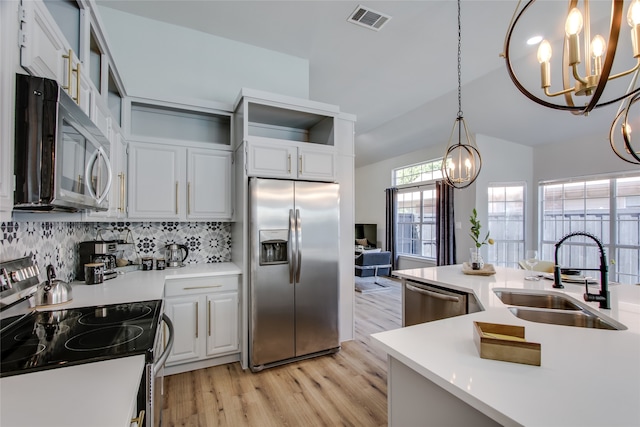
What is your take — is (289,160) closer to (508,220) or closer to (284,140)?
(284,140)

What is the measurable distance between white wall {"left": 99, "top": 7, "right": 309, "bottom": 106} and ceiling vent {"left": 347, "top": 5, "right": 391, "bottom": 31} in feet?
2.93

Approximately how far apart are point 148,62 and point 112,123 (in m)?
1.22

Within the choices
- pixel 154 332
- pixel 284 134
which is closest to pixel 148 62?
pixel 284 134

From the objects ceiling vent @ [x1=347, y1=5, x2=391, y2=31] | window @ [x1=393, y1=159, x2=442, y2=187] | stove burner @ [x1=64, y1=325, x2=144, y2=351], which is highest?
ceiling vent @ [x1=347, y1=5, x2=391, y2=31]

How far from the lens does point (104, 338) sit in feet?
3.97

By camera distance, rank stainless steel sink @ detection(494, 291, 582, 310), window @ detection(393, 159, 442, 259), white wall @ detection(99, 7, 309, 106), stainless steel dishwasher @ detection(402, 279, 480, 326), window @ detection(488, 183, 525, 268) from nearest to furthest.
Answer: stainless steel sink @ detection(494, 291, 582, 310) → stainless steel dishwasher @ detection(402, 279, 480, 326) → white wall @ detection(99, 7, 309, 106) → window @ detection(488, 183, 525, 268) → window @ detection(393, 159, 442, 259)

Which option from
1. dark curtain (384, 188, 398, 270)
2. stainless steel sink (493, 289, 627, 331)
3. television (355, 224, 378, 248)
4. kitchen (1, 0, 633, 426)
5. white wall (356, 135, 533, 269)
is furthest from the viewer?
television (355, 224, 378, 248)

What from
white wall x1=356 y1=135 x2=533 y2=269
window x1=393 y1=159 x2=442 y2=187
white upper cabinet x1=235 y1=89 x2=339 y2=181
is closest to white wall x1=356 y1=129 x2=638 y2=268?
white wall x1=356 y1=135 x2=533 y2=269

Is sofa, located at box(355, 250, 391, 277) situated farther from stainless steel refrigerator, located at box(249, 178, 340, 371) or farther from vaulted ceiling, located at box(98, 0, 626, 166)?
stainless steel refrigerator, located at box(249, 178, 340, 371)

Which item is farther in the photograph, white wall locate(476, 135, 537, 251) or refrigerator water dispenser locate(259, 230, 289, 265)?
white wall locate(476, 135, 537, 251)

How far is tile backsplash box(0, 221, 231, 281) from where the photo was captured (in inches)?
62.2

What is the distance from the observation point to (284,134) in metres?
3.52

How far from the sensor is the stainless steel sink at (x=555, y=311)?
1540 mm

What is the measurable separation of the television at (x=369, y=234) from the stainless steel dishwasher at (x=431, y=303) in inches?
213
